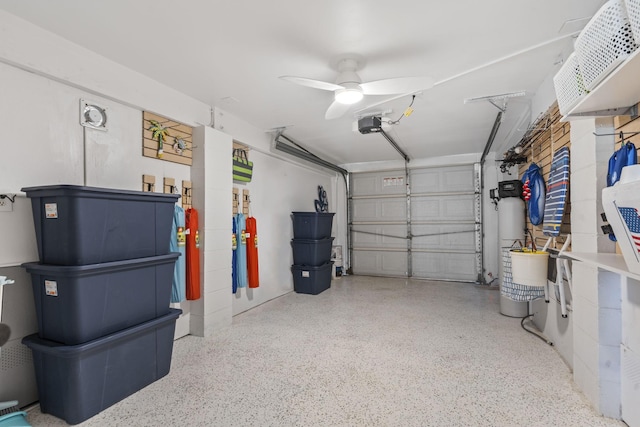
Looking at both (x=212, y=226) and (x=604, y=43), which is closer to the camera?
(x=604, y=43)

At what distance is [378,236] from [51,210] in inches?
234

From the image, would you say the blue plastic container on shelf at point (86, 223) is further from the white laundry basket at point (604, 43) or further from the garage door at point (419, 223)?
the garage door at point (419, 223)

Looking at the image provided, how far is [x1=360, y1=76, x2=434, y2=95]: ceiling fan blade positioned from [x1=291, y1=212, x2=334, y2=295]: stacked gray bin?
2943 mm

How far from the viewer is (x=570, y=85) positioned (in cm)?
169

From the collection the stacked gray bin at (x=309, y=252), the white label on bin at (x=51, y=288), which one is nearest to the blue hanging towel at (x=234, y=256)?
the stacked gray bin at (x=309, y=252)

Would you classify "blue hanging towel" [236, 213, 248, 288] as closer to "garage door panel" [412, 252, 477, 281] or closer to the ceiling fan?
the ceiling fan

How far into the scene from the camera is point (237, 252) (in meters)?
3.95

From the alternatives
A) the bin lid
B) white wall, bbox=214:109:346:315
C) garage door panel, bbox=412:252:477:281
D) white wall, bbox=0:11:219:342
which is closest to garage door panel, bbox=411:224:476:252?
garage door panel, bbox=412:252:477:281

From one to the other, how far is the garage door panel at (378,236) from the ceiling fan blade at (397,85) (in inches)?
182

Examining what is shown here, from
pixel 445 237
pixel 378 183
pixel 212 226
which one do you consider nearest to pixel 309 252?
pixel 212 226

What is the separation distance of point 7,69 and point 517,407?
3994mm

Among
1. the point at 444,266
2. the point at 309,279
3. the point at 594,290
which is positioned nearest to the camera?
the point at 594,290

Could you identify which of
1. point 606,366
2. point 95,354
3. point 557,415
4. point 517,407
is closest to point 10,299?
point 95,354

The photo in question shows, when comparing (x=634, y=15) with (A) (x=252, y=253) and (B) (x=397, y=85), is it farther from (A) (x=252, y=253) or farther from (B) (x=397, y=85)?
(A) (x=252, y=253)
